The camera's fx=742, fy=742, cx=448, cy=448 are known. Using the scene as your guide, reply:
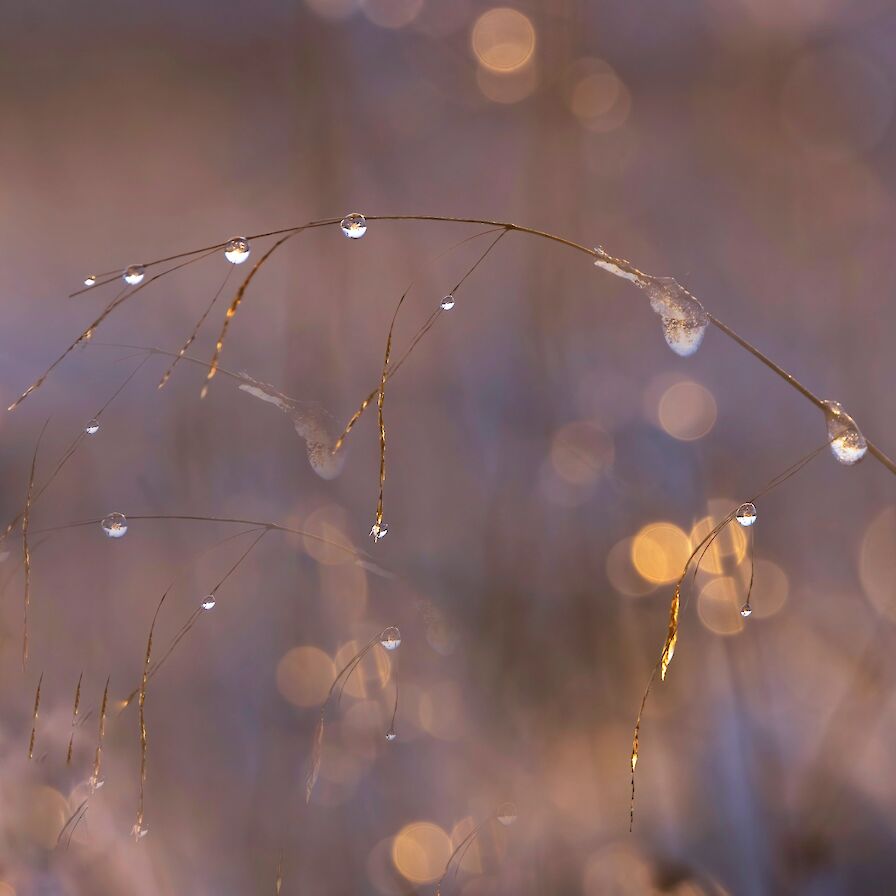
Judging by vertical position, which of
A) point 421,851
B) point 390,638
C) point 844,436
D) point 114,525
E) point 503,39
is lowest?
point 421,851

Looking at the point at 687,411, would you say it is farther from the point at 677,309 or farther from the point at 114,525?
the point at 114,525

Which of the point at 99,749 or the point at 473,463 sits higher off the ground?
the point at 473,463

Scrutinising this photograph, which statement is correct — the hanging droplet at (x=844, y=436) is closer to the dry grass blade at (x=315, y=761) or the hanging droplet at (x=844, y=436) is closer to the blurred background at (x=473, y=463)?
the blurred background at (x=473, y=463)

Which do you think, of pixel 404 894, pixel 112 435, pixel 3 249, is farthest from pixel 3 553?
pixel 404 894

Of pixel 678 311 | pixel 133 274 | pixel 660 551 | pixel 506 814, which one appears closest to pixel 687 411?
pixel 660 551

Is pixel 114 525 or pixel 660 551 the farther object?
pixel 660 551

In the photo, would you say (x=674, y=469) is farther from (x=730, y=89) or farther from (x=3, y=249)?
(x=3, y=249)
